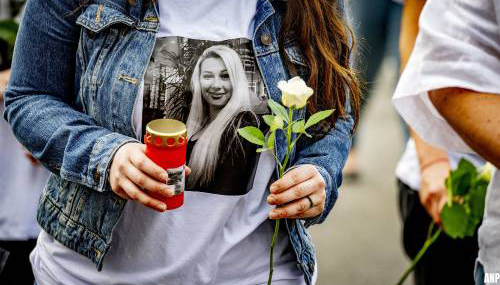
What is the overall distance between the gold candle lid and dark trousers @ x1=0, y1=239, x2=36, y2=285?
1.11 m

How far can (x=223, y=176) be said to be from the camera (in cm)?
152

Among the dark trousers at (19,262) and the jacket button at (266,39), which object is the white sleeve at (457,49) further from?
the dark trousers at (19,262)

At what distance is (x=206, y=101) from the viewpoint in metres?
1.49

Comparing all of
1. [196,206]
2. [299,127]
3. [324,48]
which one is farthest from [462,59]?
[196,206]

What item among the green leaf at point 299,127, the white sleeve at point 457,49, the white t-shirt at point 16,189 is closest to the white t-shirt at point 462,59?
the white sleeve at point 457,49

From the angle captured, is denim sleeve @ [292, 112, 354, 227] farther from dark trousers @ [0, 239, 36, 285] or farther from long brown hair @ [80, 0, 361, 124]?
dark trousers @ [0, 239, 36, 285]

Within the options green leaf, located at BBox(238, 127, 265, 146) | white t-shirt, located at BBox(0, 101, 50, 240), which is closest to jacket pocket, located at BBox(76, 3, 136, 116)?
green leaf, located at BBox(238, 127, 265, 146)

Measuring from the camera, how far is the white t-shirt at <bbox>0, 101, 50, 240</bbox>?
89.9 inches

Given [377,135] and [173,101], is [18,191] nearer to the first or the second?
[173,101]

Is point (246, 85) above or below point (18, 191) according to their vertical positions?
above

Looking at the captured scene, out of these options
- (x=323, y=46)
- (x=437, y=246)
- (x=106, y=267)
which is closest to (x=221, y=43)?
(x=323, y=46)

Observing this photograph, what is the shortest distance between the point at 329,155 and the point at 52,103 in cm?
61

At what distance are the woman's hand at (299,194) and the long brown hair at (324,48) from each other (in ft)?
0.61

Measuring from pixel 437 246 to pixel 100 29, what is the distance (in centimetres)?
142
